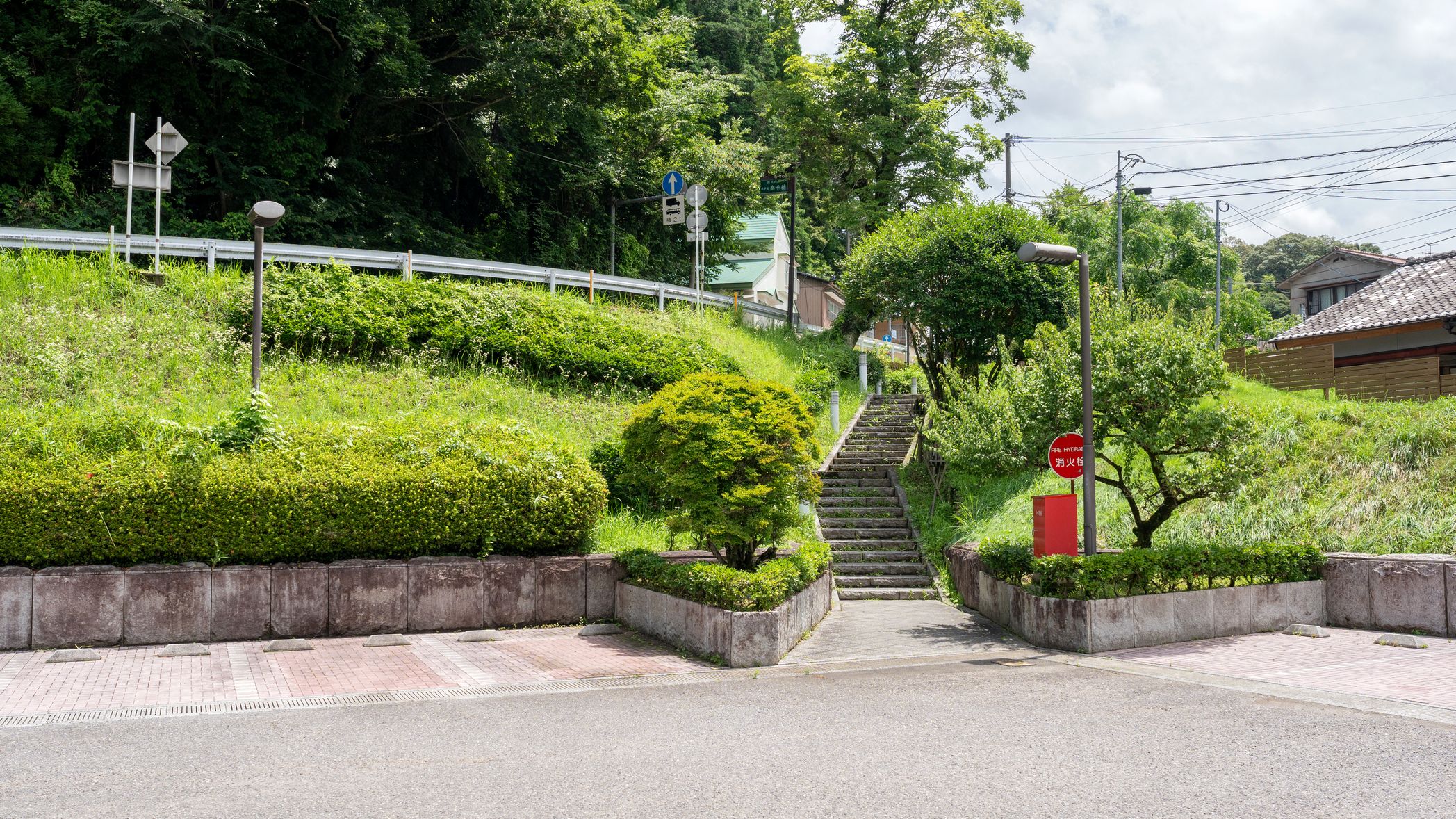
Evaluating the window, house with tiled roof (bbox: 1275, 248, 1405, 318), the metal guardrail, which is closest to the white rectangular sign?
the metal guardrail

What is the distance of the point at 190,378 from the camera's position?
45.6 feet

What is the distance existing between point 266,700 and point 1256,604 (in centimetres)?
1131

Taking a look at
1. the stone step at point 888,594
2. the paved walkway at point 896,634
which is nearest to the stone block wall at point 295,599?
the paved walkway at point 896,634

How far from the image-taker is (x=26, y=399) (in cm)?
1238

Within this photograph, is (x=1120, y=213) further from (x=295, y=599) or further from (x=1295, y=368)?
(x=295, y=599)

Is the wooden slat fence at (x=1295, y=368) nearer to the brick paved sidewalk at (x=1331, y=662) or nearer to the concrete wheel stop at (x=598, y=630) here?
the brick paved sidewalk at (x=1331, y=662)

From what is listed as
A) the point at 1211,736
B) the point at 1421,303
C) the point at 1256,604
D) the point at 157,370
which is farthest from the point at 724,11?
the point at 1211,736

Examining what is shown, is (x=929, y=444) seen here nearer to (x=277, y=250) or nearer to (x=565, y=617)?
(x=565, y=617)

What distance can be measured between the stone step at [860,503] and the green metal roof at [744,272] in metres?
24.8

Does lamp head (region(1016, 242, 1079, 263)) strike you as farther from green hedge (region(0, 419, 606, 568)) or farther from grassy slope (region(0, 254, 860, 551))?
grassy slope (region(0, 254, 860, 551))

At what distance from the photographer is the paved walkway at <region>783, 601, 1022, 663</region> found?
1091cm

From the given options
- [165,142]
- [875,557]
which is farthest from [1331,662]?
[165,142]

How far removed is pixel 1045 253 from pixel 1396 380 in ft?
52.5

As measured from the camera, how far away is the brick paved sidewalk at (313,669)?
323 inches
